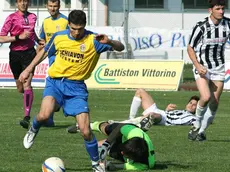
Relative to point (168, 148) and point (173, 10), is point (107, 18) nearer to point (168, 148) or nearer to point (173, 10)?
point (173, 10)

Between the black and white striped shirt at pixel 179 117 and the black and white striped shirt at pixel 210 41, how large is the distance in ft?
8.74

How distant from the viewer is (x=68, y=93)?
10.5 metres

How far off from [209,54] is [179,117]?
290 cm

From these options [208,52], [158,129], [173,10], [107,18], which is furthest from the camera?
[173,10]

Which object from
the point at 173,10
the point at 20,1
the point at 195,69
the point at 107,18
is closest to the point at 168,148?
the point at 195,69

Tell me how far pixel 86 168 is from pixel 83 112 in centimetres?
78

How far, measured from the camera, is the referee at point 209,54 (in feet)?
43.8

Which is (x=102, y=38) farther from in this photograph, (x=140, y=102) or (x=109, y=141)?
(x=140, y=102)

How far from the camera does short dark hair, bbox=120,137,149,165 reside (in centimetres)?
1016

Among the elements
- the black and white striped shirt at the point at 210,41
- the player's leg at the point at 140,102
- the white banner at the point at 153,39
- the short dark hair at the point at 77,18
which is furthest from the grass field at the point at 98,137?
the white banner at the point at 153,39

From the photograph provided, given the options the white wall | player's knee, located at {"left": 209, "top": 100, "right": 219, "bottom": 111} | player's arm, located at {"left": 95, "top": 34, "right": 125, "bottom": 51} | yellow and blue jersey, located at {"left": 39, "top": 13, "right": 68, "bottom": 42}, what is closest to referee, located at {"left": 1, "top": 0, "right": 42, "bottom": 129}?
yellow and blue jersey, located at {"left": 39, "top": 13, "right": 68, "bottom": 42}

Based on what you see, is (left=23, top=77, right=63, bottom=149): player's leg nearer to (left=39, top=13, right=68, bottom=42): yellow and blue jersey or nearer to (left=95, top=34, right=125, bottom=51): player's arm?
(left=95, top=34, right=125, bottom=51): player's arm

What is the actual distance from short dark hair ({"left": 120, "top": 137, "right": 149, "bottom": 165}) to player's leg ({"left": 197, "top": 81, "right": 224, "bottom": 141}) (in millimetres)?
3558

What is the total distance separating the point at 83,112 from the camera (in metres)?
10.2
